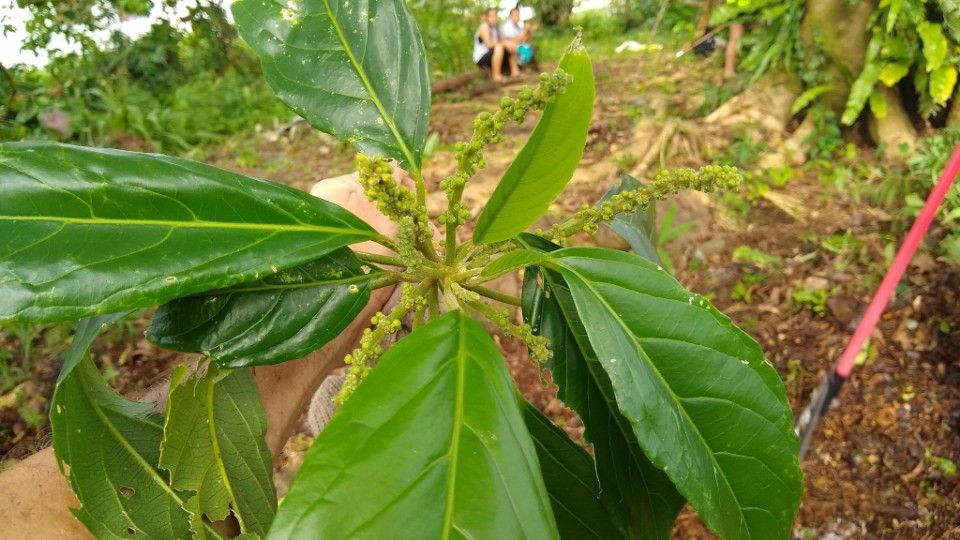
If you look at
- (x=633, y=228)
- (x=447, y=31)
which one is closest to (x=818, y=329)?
(x=633, y=228)

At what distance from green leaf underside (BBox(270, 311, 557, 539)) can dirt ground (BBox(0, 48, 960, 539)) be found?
102 cm

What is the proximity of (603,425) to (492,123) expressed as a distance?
52 centimetres

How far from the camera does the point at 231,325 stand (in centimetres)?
77

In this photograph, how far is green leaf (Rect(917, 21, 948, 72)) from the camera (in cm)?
360

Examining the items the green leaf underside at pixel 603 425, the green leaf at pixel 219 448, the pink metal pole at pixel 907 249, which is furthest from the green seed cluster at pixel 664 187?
the pink metal pole at pixel 907 249

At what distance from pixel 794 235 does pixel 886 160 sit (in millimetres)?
1165

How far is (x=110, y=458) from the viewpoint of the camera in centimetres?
84

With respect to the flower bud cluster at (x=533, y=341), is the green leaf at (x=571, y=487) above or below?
below

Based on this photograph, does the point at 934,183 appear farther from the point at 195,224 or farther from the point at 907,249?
the point at 195,224

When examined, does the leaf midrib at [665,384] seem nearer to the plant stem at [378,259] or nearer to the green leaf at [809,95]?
the plant stem at [378,259]

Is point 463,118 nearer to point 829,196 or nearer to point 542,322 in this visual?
point 829,196

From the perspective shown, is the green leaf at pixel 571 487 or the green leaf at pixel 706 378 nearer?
the green leaf at pixel 706 378

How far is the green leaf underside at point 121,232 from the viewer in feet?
1.93

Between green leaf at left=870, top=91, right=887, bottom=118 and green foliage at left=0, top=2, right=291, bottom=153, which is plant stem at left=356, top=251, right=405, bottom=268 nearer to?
green foliage at left=0, top=2, right=291, bottom=153
